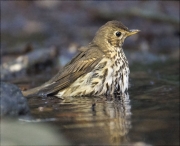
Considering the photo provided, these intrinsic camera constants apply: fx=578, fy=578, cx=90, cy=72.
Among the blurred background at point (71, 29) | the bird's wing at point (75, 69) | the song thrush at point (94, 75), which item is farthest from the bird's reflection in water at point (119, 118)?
the blurred background at point (71, 29)

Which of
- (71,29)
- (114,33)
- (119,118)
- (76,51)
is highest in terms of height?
(71,29)

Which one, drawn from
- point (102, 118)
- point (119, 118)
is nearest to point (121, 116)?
point (119, 118)

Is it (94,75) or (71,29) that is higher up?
(71,29)

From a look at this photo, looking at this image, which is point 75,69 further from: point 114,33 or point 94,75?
point 114,33

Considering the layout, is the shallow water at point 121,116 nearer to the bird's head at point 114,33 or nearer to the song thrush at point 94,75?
the song thrush at point 94,75

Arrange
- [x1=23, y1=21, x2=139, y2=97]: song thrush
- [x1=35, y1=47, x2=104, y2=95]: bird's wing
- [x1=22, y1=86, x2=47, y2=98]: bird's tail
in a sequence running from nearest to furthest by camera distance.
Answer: [x1=23, y1=21, x2=139, y2=97]: song thrush
[x1=35, y1=47, x2=104, y2=95]: bird's wing
[x1=22, y1=86, x2=47, y2=98]: bird's tail

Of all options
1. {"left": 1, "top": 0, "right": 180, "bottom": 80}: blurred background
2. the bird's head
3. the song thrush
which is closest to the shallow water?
the song thrush

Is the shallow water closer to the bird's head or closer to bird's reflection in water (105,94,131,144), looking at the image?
bird's reflection in water (105,94,131,144)
